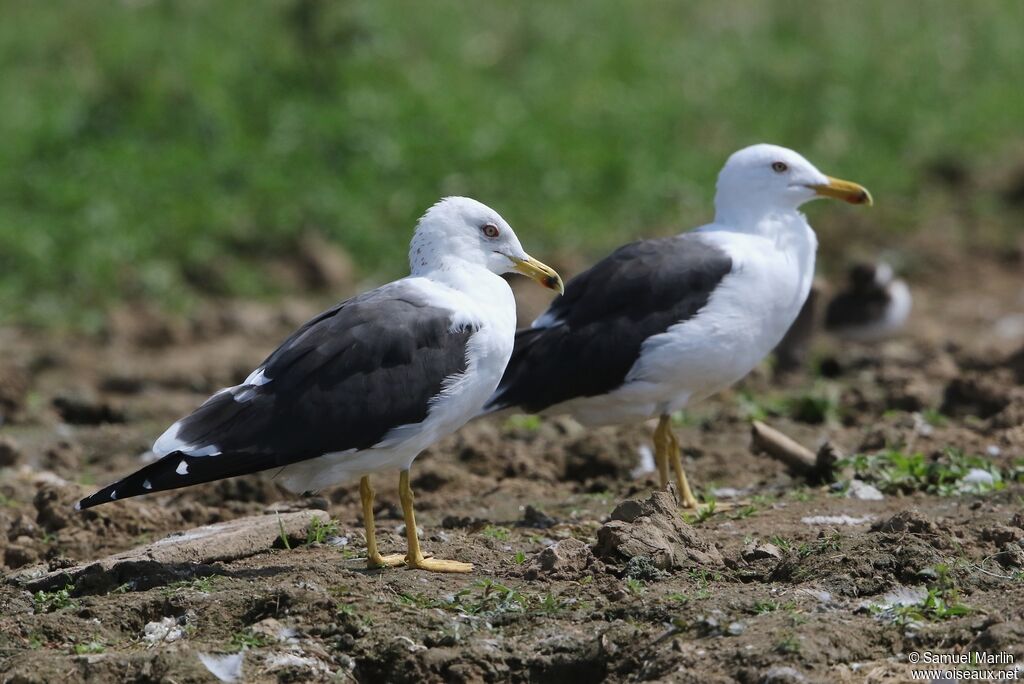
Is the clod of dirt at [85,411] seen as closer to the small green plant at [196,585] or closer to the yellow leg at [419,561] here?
the yellow leg at [419,561]

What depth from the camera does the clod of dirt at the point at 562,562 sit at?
6.15 m

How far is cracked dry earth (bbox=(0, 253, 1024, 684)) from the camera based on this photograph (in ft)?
17.6

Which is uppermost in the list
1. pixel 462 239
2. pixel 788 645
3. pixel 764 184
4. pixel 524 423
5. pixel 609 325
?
pixel 462 239

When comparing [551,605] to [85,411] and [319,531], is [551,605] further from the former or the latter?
[85,411]

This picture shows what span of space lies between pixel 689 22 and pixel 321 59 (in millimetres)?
4665

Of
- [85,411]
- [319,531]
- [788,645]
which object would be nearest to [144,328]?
[85,411]

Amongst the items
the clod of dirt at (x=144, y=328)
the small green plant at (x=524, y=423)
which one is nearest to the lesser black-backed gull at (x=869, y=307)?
the small green plant at (x=524, y=423)

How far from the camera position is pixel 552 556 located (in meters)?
6.19

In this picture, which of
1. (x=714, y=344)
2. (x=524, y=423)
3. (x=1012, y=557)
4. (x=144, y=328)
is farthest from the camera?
(x=144, y=328)

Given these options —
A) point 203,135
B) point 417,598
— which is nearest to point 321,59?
point 203,135

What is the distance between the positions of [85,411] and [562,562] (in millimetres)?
4870

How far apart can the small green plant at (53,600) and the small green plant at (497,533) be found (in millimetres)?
1794

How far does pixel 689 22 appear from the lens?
18.1 m

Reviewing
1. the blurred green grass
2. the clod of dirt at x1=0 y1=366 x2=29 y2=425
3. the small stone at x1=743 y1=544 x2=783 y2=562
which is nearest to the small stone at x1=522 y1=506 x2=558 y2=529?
the small stone at x1=743 y1=544 x2=783 y2=562
